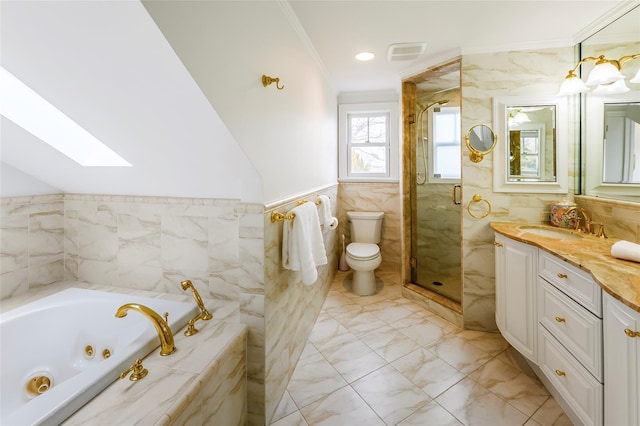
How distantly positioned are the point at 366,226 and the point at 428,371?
74.6 inches

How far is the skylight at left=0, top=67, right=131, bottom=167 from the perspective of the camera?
4.66 feet

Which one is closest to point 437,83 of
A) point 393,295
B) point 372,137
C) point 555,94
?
point 555,94

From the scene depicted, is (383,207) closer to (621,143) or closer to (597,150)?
(597,150)

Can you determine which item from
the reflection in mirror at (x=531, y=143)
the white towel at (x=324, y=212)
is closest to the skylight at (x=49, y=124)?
the white towel at (x=324, y=212)

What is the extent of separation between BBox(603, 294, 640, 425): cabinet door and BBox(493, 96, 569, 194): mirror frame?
1.36 meters

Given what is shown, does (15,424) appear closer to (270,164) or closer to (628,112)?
(270,164)

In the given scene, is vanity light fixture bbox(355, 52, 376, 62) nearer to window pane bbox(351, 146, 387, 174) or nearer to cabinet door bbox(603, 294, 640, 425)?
window pane bbox(351, 146, 387, 174)

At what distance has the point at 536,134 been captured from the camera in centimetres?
236

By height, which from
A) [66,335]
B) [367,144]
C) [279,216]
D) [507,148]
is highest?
[367,144]

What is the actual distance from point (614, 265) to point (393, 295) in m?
2.02

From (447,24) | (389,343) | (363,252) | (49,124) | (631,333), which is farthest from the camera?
(363,252)

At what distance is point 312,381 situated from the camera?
1925mm

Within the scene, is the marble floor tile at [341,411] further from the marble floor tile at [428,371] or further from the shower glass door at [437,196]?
the shower glass door at [437,196]

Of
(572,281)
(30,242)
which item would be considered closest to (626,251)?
(572,281)
